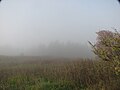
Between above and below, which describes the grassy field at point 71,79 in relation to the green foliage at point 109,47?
below

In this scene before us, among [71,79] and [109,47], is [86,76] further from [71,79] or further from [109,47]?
[109,47]

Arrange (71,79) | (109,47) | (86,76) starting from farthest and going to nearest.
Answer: (71,79) < (86,76) < (109,47)

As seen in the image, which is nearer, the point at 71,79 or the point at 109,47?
the point at 109,47

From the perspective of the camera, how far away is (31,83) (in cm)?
1761

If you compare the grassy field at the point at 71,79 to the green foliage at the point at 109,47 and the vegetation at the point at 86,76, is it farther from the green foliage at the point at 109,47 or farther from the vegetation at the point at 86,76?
the green foliage at the point at 109,47

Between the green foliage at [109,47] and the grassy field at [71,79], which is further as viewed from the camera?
the grassy field at [71,79]

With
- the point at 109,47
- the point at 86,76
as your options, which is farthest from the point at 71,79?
the point at 109,47

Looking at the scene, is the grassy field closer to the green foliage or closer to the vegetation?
the vegetation

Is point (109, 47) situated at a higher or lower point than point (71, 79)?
higher

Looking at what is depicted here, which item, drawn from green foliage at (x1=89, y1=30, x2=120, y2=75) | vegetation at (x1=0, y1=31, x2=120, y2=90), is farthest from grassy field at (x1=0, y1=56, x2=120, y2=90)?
green foliage at (x1=89, y1=30, x2=120, y2=75)

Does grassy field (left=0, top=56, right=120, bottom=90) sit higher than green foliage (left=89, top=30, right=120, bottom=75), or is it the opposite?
green foliage (left=89, top=30, right=120, bottom=75)

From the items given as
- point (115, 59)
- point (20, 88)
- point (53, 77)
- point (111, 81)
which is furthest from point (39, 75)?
point (115, 59)

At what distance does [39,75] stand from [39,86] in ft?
10.9

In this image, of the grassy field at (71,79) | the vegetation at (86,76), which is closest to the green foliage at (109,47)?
the vegetation at (86,76)
